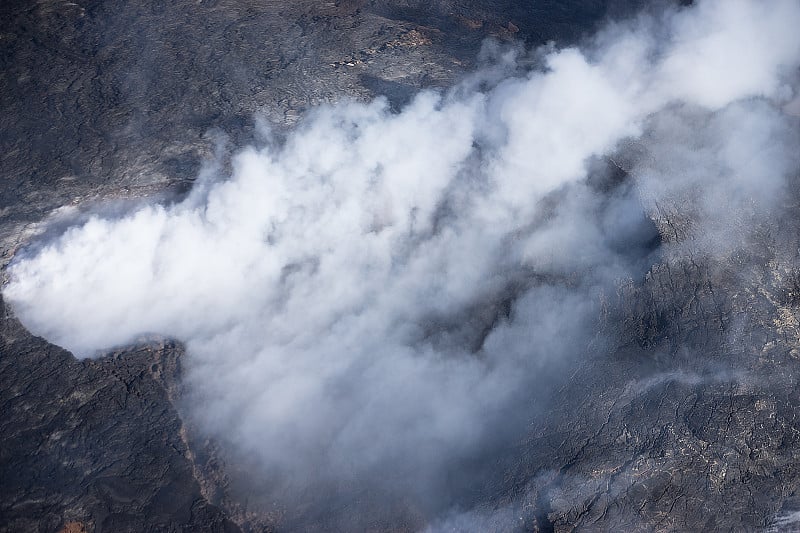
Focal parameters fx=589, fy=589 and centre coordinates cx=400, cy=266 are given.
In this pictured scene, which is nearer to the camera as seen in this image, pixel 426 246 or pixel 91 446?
pixel 91 446

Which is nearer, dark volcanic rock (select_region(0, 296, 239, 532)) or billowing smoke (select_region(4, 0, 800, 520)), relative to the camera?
dark volcanic rock (select_region(0, 296, 239, 532))

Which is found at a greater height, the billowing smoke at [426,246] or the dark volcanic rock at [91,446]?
the billowing smoke at [426,246]

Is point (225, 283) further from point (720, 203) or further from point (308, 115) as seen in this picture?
point (720, 203)

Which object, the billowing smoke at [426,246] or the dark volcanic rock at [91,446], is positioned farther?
the billowing smoke at [426,246]

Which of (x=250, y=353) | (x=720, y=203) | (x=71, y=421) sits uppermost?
(x=720, y=203)

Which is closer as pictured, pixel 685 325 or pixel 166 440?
pixel 166 440

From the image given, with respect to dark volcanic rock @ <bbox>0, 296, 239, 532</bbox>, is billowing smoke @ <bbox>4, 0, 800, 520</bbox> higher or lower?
higher

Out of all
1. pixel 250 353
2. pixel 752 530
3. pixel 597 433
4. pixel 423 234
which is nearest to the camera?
pixel 752 530

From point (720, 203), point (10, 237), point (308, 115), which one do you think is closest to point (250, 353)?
point (10, 237)
